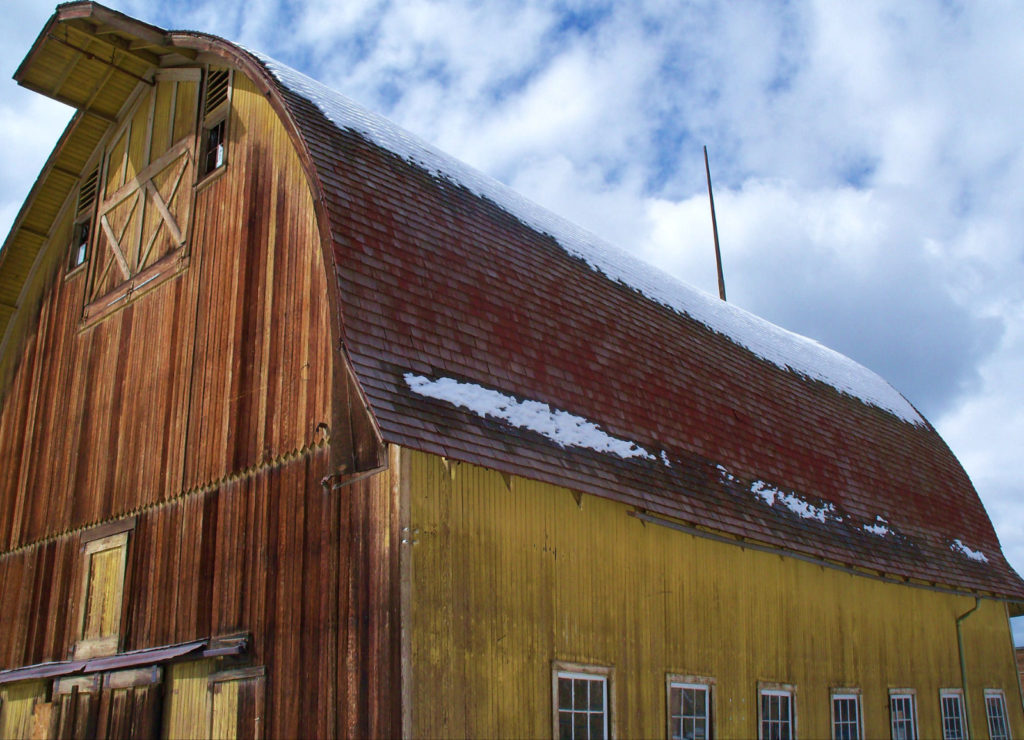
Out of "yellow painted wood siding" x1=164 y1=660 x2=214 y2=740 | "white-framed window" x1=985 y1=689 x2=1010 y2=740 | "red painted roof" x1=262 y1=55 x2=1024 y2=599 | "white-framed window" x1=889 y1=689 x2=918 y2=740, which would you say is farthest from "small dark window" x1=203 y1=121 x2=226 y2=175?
"white-framed window" x1=985 y1=689 x2=1010 y2=740

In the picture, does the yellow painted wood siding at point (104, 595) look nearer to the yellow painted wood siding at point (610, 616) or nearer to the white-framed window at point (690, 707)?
the yellow painted wood siding at point (610, 616)

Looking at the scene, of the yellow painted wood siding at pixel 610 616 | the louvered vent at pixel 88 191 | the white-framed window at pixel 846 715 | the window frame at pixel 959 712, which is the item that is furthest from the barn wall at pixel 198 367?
the window frame at pixel 959 712

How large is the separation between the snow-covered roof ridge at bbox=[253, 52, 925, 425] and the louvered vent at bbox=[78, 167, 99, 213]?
4.29 metres

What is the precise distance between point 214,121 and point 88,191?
→ 3724 millimetres

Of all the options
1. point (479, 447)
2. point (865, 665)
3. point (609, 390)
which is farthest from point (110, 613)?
point (865, 665)

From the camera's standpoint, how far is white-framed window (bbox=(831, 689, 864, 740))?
13094 millimetres

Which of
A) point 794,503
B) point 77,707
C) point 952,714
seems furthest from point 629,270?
point 77,707

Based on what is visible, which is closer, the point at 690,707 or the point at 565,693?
the point at 565,693

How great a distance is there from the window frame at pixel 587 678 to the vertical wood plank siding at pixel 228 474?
1.95 m

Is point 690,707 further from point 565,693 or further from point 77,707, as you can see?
point 77,707

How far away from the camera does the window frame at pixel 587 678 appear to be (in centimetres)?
902

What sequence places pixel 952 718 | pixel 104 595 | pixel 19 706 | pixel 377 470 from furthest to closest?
pixel 952 718 → pixel 19 706 → pixel 104 595 → pixel 377 470

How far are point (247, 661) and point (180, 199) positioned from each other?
6016mm

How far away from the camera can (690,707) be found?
10805 millimetres
